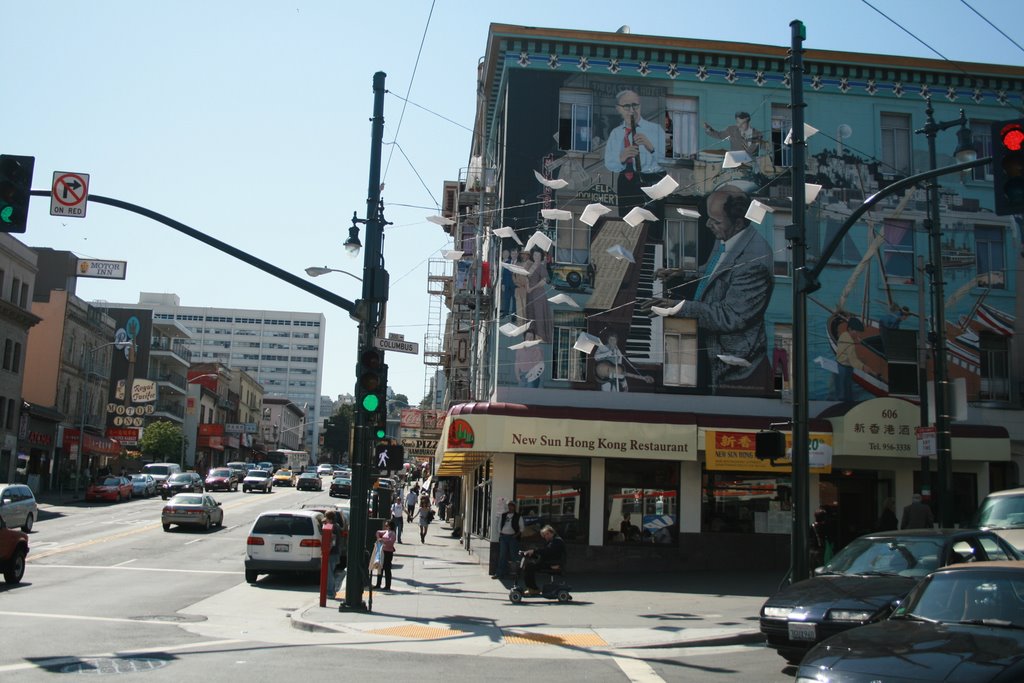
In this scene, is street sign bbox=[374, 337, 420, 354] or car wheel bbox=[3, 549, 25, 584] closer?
street sign bbox=[374, 337, 420, 354]

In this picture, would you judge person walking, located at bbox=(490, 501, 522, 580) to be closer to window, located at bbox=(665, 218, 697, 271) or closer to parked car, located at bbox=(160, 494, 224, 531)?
window, located at bbox=(665, 218, 697, 271)

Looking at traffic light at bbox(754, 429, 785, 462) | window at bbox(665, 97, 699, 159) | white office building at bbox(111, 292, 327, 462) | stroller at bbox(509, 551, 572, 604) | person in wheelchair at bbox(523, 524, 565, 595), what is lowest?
stroller at bbox(509, 551, 572, 604)

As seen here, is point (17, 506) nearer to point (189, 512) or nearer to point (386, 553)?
point (189, 512)

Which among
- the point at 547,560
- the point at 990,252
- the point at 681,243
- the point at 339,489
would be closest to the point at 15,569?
the point at 547,560

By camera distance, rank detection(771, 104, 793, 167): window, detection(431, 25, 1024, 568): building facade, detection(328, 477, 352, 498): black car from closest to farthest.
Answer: detection(431, 25, 1024, 568): building facade → detection(771, 104, 793, 167): window → detection(328, 477, 352, 498): black car

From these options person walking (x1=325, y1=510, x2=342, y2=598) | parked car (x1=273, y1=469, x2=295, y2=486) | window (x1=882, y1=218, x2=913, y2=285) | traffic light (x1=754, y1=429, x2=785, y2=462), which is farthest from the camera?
parked car (x1=273, y1=469, x2=295, y2=486)

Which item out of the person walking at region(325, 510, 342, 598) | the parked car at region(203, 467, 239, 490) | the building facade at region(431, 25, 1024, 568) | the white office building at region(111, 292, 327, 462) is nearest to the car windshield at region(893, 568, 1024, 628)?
the building facade at region(431, 25, 1024, 568)

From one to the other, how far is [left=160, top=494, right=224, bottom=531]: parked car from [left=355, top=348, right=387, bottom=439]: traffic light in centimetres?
2022

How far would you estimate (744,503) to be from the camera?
2533cm

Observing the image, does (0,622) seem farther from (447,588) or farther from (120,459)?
(120,459)

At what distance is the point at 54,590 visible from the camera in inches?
703

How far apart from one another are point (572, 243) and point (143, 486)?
38903 millimetres

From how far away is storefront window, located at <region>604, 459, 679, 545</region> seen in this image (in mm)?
24500

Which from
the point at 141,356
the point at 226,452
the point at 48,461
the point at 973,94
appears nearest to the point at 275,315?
the point at 226,452
